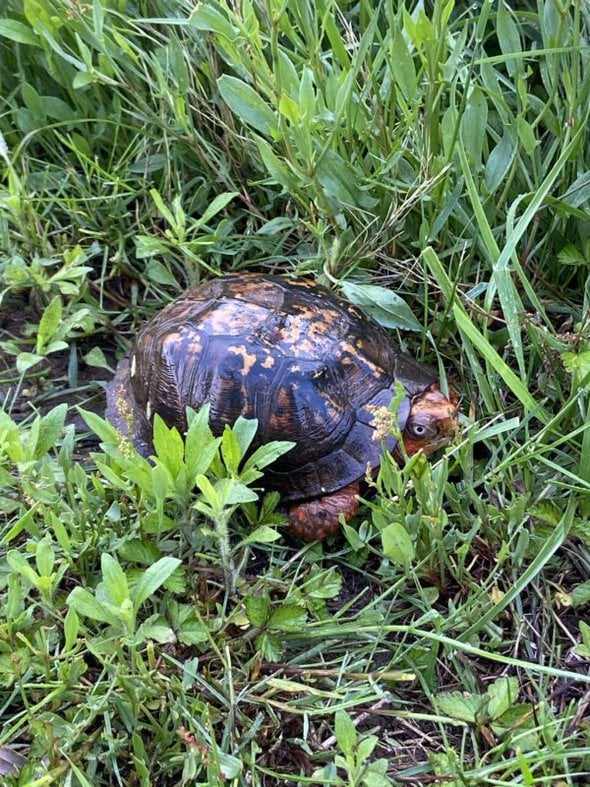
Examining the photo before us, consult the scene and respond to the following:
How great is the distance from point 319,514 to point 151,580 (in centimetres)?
46

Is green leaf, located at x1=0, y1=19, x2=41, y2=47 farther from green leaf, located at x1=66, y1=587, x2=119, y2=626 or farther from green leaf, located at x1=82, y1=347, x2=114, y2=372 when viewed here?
green leaf, located at x1=66, y1=587, x2=119, y2=626

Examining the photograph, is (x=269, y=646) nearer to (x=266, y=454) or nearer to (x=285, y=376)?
(x=266, y=454)

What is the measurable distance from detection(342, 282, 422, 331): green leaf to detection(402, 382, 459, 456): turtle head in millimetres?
171

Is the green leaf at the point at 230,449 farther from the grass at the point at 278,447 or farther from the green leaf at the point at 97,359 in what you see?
the green leaf at the point at 97,359

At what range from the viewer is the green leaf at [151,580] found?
1.15 meters

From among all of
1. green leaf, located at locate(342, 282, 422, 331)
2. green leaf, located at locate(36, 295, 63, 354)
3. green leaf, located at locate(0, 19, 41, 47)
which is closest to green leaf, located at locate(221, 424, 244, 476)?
green leaf, located at locate(342, 282, 422, 331)

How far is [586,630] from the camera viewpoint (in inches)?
49.2

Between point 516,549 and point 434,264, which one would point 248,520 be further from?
point 434,264

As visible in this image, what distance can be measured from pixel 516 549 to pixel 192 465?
23.6 inches

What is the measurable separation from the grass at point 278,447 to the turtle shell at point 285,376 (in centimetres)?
11

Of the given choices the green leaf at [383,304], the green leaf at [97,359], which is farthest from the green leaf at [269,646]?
the green leaf at [97,359]

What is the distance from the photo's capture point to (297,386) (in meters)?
1.54

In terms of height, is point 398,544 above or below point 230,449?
below

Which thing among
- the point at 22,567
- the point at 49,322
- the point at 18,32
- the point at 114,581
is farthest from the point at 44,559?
the point at 18,32
